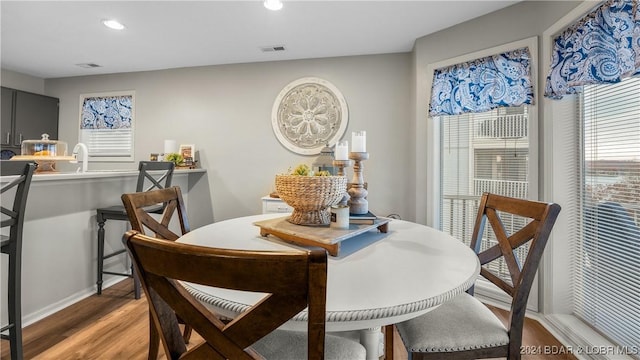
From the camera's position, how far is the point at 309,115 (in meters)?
3.44

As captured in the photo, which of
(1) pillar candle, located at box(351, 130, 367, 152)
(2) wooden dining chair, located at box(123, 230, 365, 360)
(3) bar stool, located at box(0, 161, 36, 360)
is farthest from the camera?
(3) bar stool, located at box(0, 161, 36, 360)

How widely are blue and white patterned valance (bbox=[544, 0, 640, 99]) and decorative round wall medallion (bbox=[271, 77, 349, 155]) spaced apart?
1921mm

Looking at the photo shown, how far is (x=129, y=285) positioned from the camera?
107 inches

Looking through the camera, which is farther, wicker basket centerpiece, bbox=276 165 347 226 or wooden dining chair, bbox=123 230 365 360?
wicker basket centerpiece, bbox=276 165 347 226

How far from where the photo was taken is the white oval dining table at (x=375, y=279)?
2.30 feet

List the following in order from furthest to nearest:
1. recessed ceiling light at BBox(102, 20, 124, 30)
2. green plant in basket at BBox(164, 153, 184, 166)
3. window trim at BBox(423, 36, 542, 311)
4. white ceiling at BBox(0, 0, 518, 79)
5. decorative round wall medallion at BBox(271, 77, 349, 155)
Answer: green plant in basket at BBox(164, 153, 184, 166), decorative round wall medallion at BBox(271, 77, 349, 155), recessed ceiling light at BBox(102, 20, 124, 30), white ceiling at BBox(0, 0, 518, 79), window trim at BBox(423, 36, 542, 311)

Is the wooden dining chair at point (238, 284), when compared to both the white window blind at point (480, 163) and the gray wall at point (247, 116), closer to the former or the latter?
the white window blind at point (480, 163)

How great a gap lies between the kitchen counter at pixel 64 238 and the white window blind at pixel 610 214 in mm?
3401

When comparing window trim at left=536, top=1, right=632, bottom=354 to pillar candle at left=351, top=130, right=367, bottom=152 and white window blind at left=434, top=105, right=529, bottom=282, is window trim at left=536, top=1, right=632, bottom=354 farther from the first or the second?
pillar candle at left=351, top=130, right=367, bottom=152

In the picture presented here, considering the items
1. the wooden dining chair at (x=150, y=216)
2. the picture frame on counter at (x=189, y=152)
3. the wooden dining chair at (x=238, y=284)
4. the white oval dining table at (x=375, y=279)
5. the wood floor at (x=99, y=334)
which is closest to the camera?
the wooden dining chair at (x=238, y=284)

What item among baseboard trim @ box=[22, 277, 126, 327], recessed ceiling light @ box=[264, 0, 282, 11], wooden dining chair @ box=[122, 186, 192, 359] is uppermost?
recessed ceiling light @ box=[264, 0, 282, 11]

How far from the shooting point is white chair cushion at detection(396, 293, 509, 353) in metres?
1.05

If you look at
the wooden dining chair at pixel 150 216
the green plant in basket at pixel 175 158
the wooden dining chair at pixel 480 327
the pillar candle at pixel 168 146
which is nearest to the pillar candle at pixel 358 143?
the wooden dining chair at pixel 480 327

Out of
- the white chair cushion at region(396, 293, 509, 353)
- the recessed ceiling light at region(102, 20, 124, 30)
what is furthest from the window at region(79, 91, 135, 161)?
the white chair cushion at region(396, 293, 509, 353)
